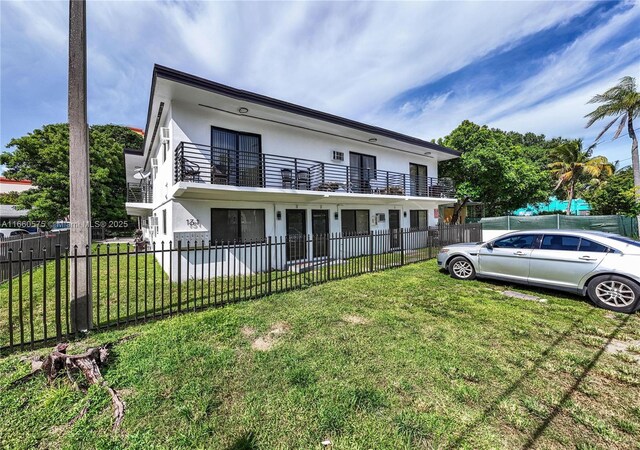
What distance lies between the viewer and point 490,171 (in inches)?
699

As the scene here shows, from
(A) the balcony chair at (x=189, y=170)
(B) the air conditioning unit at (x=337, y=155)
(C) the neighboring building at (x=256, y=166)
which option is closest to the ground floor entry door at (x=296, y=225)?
(C) the neighboring building at (x=256, y=166)

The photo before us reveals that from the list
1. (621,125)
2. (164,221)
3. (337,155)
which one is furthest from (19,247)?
(621,125)

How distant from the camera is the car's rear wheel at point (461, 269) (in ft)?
25.7

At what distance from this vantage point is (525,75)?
40.2ft

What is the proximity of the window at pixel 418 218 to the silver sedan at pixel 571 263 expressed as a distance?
9.14 m

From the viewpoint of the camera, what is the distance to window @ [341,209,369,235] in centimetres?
1355

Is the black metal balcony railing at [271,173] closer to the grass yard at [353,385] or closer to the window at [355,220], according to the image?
the window at [355,220]

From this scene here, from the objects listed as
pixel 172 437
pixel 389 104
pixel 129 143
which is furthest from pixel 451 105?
pixel 129 143

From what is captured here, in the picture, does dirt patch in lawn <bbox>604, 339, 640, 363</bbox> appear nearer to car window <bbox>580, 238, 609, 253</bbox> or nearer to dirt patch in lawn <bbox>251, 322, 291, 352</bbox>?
car window <bbox>580, 238, 609, 253</bbox>

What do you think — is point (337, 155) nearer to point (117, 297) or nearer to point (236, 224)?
point (236, 224)

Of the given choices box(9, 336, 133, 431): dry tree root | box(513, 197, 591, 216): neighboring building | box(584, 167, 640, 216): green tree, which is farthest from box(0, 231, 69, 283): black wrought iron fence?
box(513, 197, 591, 216): neighboring building

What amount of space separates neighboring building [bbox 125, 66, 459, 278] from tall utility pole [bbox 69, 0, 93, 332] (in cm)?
282

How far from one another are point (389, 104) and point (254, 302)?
1615 centimetres

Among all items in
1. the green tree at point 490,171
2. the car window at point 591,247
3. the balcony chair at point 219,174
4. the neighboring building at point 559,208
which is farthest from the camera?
the neighboring building at point 559,208
